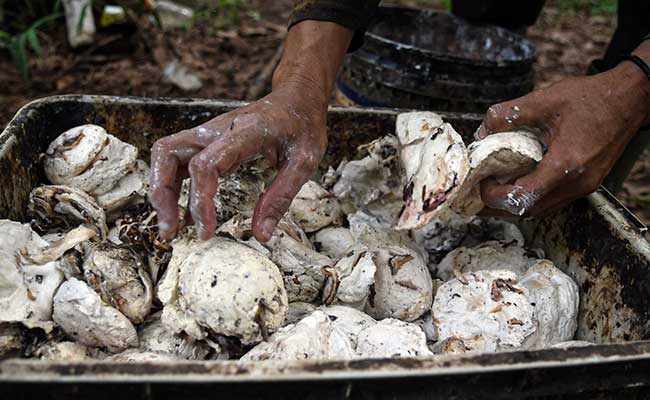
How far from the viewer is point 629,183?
10.5 feet

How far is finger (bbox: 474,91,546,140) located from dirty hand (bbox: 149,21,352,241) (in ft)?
1.34

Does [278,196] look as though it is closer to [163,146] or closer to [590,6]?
[163,146]

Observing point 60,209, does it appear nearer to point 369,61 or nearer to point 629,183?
point 369,61

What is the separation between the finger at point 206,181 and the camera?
1.18 meters

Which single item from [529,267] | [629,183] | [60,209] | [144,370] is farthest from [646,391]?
[629,183]

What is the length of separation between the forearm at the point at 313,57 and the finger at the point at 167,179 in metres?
0.38

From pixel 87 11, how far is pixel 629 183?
3.30 m

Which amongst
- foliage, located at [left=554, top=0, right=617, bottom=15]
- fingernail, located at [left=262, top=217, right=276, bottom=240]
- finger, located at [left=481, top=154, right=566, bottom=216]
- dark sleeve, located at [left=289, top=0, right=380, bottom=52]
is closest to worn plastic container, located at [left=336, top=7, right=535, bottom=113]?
dark sleeve, located at [left=289, top=0, right=380, bottom=52]

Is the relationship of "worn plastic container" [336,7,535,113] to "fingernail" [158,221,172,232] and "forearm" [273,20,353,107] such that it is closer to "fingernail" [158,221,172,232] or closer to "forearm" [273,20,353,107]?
"forearm" [273,20,353,107]

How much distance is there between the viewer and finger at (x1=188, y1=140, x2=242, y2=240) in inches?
46.5

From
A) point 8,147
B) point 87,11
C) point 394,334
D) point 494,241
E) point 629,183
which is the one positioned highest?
point 8,147

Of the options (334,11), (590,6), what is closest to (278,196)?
→ (334,11)

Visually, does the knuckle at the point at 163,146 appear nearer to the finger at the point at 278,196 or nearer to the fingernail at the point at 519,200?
the finger at the point at 278,196

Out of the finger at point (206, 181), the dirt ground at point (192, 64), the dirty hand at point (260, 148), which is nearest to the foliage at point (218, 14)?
the dirt ground at point (192, 64)
